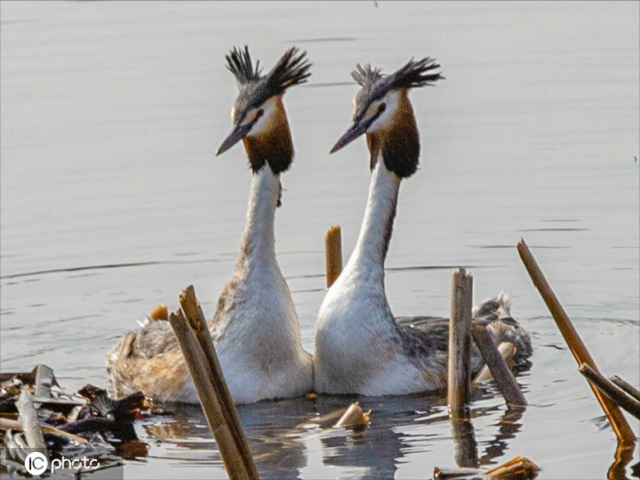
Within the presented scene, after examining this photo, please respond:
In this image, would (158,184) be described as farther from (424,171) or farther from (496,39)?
(496,39)

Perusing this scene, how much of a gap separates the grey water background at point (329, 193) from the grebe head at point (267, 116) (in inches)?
62.9

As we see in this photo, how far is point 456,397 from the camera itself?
27.0ft

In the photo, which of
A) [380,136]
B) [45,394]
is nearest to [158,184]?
[380,136]

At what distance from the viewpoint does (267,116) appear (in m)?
9.07

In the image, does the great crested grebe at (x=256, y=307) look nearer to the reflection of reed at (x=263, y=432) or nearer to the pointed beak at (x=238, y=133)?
the pointed beak at (x=238, y=133)

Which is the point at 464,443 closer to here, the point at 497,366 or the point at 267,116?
the point at 497,366

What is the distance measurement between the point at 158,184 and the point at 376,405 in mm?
5515

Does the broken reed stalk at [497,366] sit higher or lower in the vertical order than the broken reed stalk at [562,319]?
lower

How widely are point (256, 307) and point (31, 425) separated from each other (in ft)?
6.02

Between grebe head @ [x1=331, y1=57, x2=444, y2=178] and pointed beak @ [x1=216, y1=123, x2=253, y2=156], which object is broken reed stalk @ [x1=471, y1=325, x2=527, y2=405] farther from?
pointed beak @ [x1=216, y1=123, x2=253, y2=156]

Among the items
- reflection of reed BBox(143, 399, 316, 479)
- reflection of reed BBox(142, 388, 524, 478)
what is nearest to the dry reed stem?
reflection of reed BBox(142, 388, 524, 478)

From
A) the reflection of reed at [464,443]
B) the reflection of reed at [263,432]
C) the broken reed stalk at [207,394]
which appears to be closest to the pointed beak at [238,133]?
the reflection of reed at [263,432]

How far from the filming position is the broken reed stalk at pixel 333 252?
10.1 m

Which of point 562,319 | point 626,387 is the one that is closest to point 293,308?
point 562,319
